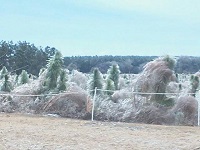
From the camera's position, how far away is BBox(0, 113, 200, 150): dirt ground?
25.9 ft

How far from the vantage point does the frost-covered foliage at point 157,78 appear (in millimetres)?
13391

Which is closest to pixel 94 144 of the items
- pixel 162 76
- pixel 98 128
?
pixel 98 128

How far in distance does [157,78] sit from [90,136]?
5.07m

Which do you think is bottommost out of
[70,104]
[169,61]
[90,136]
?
[90,136]

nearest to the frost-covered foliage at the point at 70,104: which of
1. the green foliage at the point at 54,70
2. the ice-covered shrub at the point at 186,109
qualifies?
the green foliage at the point at 54,70

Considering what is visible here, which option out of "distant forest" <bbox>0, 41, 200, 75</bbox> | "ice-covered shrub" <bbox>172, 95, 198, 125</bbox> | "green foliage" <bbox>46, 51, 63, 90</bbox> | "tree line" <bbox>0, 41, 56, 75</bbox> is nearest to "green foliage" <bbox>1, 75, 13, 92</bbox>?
"green foliage" <bbox>46, 51, 63, 90</bbox>

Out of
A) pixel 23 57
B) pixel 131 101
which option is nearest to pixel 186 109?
pixel 131 101

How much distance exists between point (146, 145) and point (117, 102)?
6083mm

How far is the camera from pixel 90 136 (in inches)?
351

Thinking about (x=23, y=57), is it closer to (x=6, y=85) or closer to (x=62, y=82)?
(x=6, y=85)

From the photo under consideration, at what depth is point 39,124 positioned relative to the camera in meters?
10.7

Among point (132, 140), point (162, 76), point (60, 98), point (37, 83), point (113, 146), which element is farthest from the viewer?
point (37, 83)

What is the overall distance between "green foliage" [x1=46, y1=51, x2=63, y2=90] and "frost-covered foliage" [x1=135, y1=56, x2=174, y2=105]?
3.72 m

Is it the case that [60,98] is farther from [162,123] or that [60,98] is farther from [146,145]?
[146,145]
